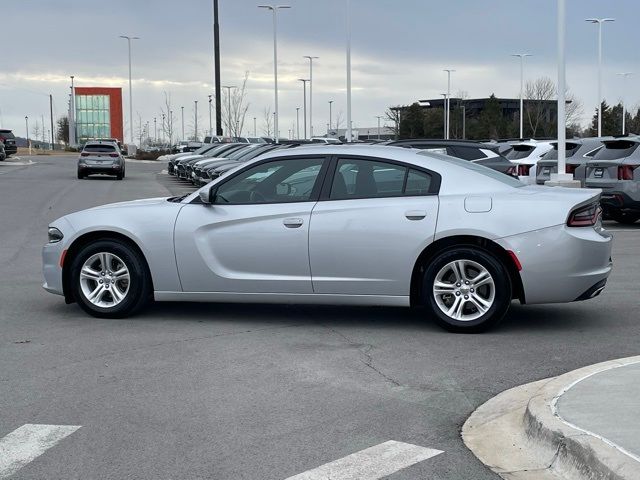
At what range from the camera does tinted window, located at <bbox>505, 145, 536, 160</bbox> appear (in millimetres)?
22703

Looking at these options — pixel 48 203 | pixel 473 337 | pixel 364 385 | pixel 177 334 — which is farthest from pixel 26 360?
pixel 48 203

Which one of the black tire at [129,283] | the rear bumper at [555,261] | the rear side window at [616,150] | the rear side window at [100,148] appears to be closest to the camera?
the rear bumper at [555,261]

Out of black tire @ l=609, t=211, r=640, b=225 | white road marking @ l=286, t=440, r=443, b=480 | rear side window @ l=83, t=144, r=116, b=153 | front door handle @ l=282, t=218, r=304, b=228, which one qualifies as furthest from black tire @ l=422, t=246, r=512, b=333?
rear side window @ l=83, t=144, r=116, b=153

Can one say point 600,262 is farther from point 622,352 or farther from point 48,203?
point 48,203

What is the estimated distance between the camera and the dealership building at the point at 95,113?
126875mm

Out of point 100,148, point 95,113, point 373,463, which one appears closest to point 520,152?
point 373,463

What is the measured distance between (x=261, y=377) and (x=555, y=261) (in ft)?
9.19

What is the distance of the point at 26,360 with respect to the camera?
7102 mm

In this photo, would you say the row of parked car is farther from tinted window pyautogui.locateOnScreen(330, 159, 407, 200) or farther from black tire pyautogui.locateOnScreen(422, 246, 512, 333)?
black tire pyautogui.locateOnScreen(422, 246, 512, 333)

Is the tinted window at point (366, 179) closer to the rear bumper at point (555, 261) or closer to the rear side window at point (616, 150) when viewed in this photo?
the rear bumper at point (555, 261)

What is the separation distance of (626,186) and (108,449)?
13988 mm

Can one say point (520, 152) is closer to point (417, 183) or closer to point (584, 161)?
point (584, 161)

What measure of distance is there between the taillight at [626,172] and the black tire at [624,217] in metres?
1.49

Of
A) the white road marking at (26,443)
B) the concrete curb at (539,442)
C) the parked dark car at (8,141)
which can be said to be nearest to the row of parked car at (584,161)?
the concrete curb at (539,442)
